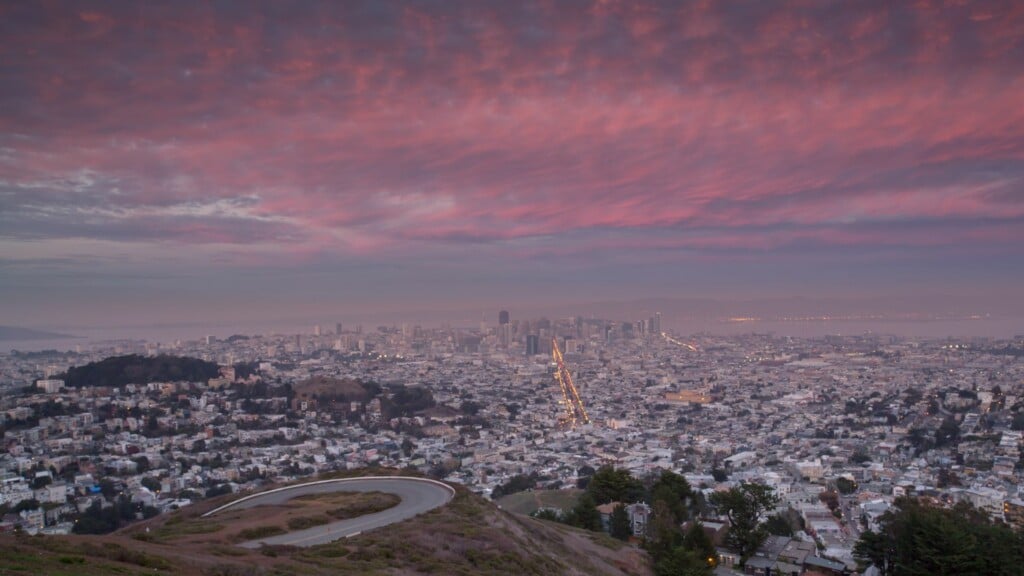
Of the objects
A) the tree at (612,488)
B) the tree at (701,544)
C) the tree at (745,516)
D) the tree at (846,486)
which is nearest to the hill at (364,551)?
the tree at (701,544)

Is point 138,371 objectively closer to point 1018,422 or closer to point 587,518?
point 587,518

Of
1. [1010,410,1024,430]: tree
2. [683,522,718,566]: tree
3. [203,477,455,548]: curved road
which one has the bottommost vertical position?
[1010,410,1024,430]: tree

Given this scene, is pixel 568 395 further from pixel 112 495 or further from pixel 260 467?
pixel 112 495

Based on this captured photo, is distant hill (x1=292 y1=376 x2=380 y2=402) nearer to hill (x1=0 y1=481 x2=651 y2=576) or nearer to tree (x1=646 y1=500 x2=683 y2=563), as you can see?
tree (x1=646 y1=500 x2=683 y2=563)

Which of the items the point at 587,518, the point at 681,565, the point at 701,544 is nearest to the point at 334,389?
the point at 587,518

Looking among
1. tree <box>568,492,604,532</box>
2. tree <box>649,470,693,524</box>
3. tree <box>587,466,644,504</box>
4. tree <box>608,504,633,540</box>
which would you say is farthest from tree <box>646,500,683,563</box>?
tree <box>587,466,644,504</box>

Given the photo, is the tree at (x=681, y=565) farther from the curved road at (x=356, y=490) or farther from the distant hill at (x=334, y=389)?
the distant hill at (x=334, y=389)
